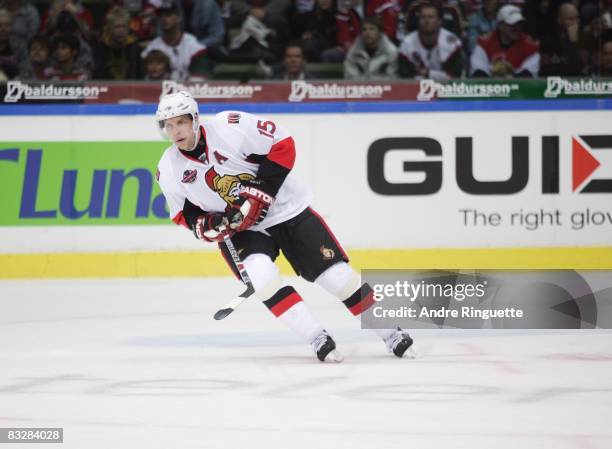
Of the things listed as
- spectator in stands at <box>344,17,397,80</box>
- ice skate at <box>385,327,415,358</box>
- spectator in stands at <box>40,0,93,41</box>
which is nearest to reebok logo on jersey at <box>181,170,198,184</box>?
ice skate at <box>385,327,415,358</box>

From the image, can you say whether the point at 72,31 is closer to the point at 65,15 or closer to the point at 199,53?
the point at 65,15

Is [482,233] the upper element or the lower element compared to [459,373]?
lower

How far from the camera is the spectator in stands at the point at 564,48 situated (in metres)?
9.59

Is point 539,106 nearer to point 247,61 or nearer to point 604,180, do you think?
point 604,180

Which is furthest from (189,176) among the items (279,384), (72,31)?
(72,31)

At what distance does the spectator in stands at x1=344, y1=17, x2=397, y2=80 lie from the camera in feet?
31.3

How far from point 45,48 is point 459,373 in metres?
5.76

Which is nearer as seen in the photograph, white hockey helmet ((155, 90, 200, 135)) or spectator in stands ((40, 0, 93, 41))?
white hockey helmet ((155, 90, 200, 135))

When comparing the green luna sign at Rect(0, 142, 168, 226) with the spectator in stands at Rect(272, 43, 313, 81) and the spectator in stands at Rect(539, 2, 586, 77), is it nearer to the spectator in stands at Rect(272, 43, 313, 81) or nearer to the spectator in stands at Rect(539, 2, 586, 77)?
the spectator in stands at Rect(272, 43, 313, 81)

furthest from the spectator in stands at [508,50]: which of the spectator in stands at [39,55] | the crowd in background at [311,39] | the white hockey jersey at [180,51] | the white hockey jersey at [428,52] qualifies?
the spectator in stands at [39,55]

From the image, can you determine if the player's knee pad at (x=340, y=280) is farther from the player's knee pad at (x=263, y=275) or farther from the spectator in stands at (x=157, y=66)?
the spectator in stands at (x=157, y=66)

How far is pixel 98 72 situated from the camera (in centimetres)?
978

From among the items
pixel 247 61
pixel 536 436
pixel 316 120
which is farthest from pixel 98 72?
pixel 536 436

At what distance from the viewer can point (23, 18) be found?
1003cm
